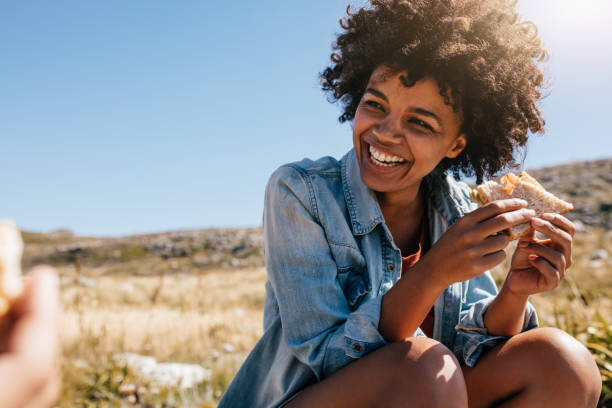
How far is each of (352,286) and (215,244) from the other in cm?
4450

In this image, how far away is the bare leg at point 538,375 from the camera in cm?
201

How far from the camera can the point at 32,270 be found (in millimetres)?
768

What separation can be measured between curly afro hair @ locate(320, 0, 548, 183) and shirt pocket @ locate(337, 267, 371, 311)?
3.06ft

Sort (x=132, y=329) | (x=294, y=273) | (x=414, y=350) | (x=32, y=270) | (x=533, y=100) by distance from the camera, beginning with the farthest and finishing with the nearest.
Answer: (x=132, y=329)
(x=533, y=100)
(x=294, y=273)
(x=414, y=350)
(x=32, y=270)

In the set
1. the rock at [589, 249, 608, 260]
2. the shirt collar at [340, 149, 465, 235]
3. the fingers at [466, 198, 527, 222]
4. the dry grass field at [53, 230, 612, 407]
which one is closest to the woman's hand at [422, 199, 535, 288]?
the fingers at [466, 198, 527, 222]

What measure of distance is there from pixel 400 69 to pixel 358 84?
591 millimetres

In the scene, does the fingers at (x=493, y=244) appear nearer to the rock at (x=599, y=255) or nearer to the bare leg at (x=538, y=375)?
the bare leg at (x=538, y=375)

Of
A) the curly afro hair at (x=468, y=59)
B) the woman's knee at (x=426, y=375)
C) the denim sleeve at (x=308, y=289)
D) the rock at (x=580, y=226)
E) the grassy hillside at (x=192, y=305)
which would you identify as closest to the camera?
the woman's knee at (x=426, y=375)

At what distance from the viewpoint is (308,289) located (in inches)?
80.4

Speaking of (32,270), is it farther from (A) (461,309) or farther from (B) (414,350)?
(A) (461,309)

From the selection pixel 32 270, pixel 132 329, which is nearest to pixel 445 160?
pixel 32 270

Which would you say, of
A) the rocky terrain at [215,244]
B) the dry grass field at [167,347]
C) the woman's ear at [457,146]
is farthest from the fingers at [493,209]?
the rocky terrain at [215,244]

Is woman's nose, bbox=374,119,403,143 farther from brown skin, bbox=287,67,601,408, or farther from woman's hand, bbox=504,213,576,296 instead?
woman's hand, bbox=504,213,576,296

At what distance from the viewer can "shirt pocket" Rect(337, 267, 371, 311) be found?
2.22 m
